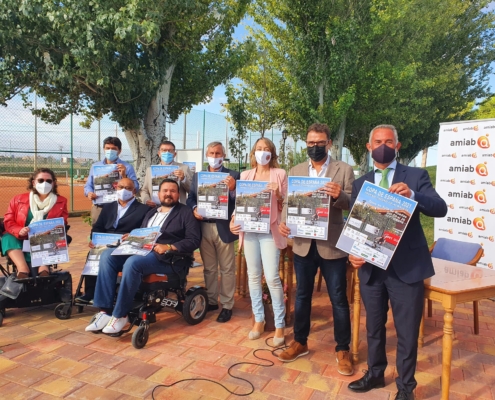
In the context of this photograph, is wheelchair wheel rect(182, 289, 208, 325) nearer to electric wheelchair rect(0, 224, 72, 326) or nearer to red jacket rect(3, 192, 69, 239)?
electric wheelchair rect(0, 224, 72, 326)

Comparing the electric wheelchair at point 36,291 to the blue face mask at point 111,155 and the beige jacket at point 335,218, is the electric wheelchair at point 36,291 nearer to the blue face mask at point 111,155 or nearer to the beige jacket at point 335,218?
the blue face mask at point 111,155

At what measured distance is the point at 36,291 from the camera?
3.96m

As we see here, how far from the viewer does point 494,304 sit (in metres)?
4.86

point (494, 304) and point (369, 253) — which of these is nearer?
point (369, 253)

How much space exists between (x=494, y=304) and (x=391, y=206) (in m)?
3.69

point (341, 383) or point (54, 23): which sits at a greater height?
point (54, 23)

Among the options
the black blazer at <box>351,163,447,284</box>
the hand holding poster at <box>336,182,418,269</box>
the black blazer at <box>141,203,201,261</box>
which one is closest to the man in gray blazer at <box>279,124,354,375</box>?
the hand holding poster at <box>336,182,418,269</box>

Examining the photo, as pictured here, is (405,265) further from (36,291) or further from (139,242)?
(36,291)

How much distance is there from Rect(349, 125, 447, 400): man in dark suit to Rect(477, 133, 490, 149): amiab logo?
12.3ft

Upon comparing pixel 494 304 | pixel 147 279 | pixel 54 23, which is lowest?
pixel 494 304

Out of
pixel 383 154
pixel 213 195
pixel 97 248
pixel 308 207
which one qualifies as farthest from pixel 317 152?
pixel 97 248

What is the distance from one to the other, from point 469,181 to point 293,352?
166 inches

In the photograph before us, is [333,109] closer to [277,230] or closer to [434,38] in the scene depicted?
[434,38]

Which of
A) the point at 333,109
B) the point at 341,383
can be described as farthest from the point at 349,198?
the point at 333,109
